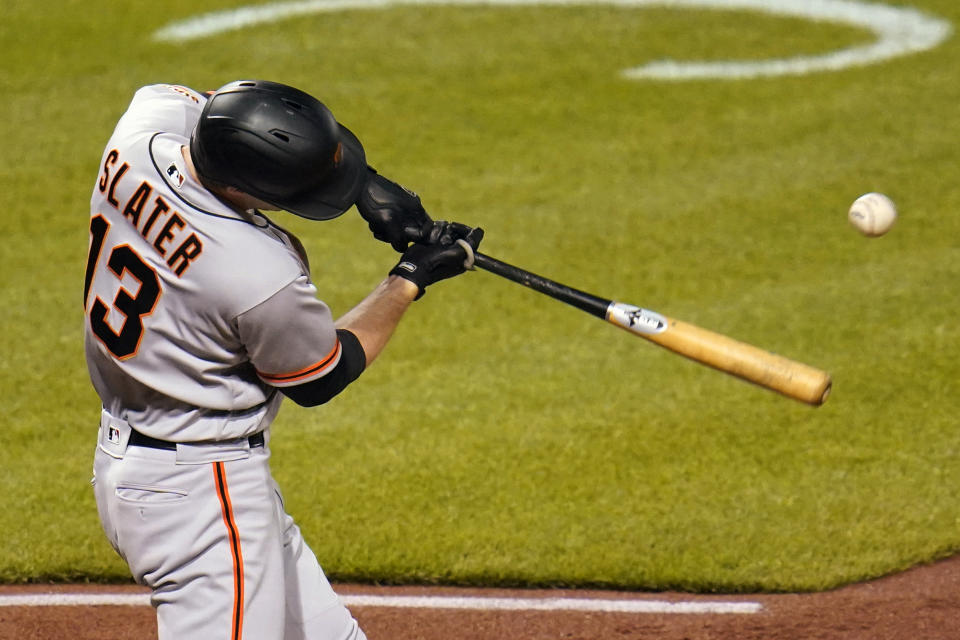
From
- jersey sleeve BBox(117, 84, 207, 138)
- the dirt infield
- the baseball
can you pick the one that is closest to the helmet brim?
jersey sleeve BBox(117, 84, 207, 138)

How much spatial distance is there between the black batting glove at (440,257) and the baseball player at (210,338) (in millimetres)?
292

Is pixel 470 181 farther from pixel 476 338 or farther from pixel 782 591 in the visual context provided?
pixel 782 591

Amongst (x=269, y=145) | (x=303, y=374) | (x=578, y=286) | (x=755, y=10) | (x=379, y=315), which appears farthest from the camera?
(x=755, y=10)

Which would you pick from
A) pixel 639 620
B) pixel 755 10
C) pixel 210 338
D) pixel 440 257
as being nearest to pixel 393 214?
pixel 440 257

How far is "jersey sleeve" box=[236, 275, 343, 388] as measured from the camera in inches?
121

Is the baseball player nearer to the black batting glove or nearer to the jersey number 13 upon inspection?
the jersey number 13

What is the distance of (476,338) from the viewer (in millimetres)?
6660

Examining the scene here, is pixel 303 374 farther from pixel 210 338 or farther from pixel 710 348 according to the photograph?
pixel 710 348

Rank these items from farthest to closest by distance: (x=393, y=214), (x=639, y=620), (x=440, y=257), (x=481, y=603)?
(x=481, y=603) < (x=639, y=620) < (x=393, y=214) < (x=440, y=257)

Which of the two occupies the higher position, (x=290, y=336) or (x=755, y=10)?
(x=755, y=10)

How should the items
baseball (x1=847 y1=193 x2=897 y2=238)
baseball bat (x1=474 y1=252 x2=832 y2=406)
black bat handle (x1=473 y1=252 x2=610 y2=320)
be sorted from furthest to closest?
baseball (x1=847 y1=193 x2=897 y2=238) → black bat handle (x1=473 y1=252 x2=610 y2=320) → baseball bat (x1=474 y1=252 x2=832 y2=406)

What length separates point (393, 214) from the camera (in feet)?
12.2

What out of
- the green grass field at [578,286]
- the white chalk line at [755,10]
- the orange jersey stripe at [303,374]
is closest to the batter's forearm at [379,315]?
the orange jersey stripe at [303,374]

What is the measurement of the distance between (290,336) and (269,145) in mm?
453
